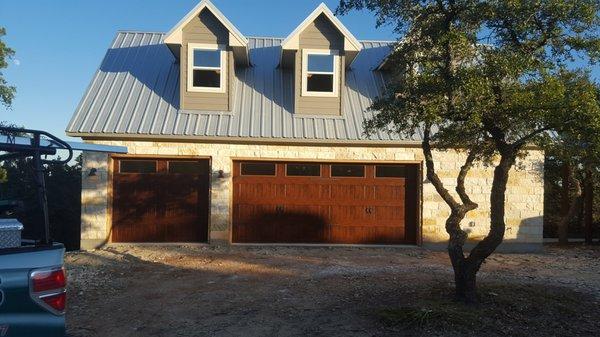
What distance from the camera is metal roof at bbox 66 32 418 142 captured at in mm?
13359

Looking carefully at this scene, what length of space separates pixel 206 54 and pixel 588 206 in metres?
12.3

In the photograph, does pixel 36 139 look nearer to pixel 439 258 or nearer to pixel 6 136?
pixel 6 136

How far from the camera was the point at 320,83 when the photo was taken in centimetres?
1458

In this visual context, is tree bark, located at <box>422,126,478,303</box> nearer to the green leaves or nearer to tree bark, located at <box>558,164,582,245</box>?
the green leaves

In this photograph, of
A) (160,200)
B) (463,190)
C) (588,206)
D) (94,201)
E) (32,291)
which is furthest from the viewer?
(588,206)

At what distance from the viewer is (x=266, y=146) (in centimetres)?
1356

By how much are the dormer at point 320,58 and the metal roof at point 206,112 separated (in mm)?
356

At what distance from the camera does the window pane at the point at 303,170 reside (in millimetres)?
13883

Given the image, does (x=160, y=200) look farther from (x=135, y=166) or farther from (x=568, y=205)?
(x=568, y=205)

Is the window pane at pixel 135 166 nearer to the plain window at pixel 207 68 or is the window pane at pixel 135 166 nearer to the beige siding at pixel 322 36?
the plain window at pixel 207 68

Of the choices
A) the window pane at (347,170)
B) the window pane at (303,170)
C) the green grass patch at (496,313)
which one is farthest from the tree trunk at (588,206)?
the green grass patch at (496,313)

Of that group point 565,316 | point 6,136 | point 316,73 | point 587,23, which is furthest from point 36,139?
point 316,73

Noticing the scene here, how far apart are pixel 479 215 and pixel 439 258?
2.10 metres

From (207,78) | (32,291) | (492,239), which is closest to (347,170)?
(207,78)
